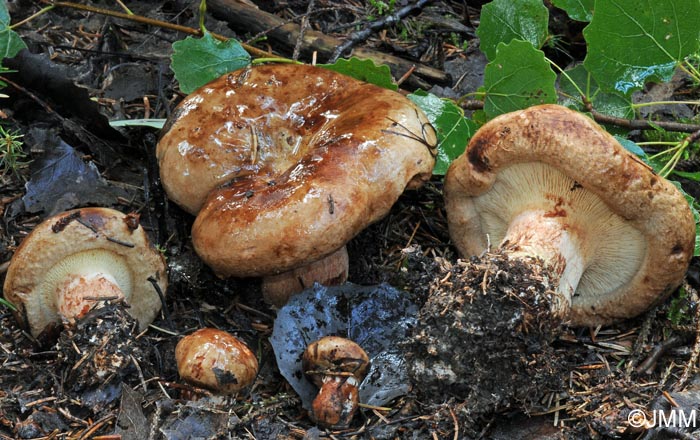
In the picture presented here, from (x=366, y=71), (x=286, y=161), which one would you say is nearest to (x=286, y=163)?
(x=286, y=161)

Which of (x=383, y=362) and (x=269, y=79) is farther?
(x=269, y=79)

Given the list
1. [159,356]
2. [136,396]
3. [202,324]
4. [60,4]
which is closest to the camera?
[136,396]

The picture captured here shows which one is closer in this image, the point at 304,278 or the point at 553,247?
the point at 553,247

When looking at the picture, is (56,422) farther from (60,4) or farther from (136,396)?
(60,4)

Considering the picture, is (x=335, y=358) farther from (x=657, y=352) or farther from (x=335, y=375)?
(x=657, y=352)

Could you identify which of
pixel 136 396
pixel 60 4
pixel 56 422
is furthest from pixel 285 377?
pixel 60 4

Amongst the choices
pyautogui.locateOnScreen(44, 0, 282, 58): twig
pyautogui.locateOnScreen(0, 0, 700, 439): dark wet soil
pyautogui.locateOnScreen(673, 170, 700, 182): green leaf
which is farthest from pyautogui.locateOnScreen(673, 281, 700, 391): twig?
pyautogui.locateOnScreen(44, 0, 282, 58): twig

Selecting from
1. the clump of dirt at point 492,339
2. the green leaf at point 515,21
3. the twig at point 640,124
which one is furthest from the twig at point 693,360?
the green leaf at point 515,21
